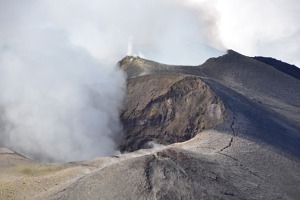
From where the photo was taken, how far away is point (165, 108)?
70500mm

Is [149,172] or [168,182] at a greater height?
[149,172]

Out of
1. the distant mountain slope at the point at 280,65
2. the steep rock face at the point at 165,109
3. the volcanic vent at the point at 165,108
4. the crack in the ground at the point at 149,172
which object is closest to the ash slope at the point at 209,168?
the crack in the ground at the point at 149,172

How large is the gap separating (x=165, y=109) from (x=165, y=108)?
171 millimetres

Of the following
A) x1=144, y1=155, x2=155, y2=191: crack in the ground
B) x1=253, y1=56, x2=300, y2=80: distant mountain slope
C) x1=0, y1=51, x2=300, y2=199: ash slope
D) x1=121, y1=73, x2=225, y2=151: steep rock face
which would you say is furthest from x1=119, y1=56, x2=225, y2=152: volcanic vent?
x1=253, y1=56, x2=300, y2=80: distant mountain slope

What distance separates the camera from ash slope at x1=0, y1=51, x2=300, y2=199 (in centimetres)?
4119

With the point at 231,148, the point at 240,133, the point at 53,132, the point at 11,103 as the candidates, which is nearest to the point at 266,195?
the point at 231,148

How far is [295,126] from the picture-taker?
6488cm

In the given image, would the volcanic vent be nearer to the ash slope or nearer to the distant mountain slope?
the ash slope

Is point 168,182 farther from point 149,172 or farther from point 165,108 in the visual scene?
point 165,108

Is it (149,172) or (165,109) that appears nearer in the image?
(149,172)

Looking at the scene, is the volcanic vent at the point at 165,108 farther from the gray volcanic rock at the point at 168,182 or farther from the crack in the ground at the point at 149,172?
the crack in the ground at the point at 149,172

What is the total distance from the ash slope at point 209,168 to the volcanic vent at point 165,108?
146 centimetres

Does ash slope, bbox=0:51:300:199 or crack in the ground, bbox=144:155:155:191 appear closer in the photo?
crack in the ground, bbox=144:155:155:191

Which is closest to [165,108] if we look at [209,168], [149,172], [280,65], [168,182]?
[209,168]
